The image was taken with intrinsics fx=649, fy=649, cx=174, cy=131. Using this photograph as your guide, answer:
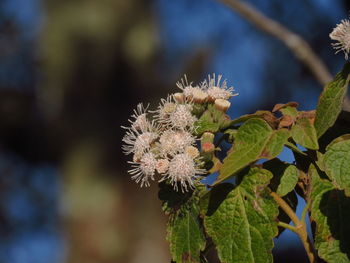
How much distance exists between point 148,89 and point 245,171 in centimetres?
496

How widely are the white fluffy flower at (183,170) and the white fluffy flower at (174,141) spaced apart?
0.04 feet

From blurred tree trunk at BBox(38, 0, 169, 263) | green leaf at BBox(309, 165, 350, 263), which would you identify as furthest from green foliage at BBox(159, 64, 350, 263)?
blurred tree trunk at BBox(38, 0, 169, 263)

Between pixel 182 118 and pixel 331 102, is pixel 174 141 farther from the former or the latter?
pixel 331 102

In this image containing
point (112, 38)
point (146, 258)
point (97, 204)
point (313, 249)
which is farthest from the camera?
point (112, 38)

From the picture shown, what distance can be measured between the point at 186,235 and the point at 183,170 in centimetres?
11

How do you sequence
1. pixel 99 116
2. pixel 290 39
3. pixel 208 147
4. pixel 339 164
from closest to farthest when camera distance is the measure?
1. pixel 339 164
2. pixel 208 147
3. pixel 290 39
4. pixel 99 116

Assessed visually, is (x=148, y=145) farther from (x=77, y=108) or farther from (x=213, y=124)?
(x=77, y=108)

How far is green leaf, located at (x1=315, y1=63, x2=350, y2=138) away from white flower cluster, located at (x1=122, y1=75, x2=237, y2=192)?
0.18 meters

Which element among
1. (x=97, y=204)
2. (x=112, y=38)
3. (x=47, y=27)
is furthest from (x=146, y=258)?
(x=47, y=27)

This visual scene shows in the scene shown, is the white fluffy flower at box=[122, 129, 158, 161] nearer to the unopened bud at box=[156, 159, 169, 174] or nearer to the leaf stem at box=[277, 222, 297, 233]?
the unopened bud at box=[156, 159, 169, 174]

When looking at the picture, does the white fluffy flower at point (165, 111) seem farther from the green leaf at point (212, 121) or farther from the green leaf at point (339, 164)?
the green leaf at point (339, 164)

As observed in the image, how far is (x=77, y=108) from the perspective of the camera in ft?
19.7

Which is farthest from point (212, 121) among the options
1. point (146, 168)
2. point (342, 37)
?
point (342, 37)

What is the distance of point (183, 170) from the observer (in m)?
0.98
